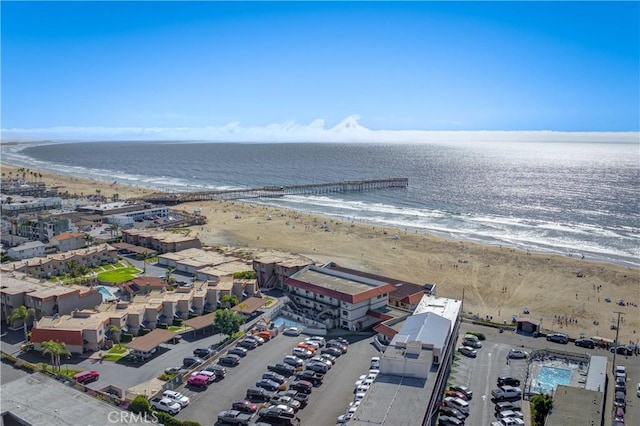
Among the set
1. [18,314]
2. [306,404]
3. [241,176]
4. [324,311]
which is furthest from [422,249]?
[241,176]

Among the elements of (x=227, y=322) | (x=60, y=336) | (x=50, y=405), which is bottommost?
(x=60, y=336)

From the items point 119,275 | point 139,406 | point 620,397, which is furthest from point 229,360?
point 119,275

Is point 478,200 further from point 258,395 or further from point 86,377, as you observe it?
point 86,377

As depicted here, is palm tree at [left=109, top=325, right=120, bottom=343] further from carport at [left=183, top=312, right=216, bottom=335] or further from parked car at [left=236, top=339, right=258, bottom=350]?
parked car at [left=236, top=339, right=258, bottom=350]

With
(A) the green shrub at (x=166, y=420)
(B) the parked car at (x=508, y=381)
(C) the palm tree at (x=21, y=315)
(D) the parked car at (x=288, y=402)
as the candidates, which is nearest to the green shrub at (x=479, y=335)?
(B) the parked car at (x=508, y=381)

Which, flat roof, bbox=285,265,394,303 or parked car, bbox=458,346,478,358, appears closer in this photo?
parked car, bbox=458,346,478,358

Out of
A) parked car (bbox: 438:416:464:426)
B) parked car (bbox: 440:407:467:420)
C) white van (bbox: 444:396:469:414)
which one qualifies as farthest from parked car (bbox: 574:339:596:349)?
parked car (bbox: 438:416:464:426)

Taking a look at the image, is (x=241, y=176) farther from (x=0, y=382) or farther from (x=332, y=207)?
(x=0, y=382)
